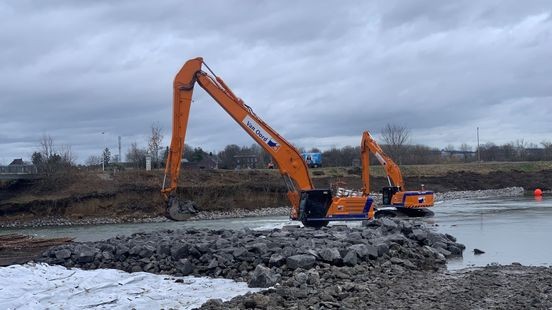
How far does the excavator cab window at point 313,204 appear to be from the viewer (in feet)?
80.0

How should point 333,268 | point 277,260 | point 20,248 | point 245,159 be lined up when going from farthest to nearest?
point 245,159 < point 20,248 < point 277,260 < point 333,268

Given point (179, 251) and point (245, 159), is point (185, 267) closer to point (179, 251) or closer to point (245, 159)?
point (179, 251)

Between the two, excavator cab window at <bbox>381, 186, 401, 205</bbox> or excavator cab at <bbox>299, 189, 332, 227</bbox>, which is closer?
excavator cab at <bbox>299, 189, 332, 227</bbox>

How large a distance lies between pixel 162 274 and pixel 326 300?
17.7 feet

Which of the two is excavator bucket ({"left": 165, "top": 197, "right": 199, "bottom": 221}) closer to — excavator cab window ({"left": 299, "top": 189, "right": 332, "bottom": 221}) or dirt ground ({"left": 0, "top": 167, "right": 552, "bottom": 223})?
excavator cab window ({"left": 299, "top": 189, "right": 332, "bottom": 221})

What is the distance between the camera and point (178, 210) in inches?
832

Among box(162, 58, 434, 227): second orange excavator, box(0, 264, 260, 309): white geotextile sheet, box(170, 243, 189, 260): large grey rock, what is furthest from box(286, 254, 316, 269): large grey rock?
box(162, 58, 434, 227): second orange excavator

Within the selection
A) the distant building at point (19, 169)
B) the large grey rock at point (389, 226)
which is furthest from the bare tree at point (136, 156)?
the large grey rock at point (389, 226)

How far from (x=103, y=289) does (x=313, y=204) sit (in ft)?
41.9

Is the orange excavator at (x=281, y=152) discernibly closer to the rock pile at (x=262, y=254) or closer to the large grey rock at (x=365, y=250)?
the rock pile at (x=262, y=254)

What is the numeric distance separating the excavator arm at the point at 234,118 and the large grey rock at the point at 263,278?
853cm

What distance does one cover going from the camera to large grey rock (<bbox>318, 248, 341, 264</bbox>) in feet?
47.0

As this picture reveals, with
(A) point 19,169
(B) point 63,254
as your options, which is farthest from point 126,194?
(B) point 63,254

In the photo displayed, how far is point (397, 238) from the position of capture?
17.3m
